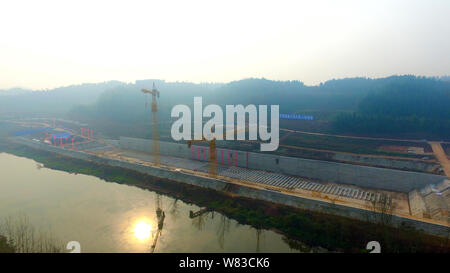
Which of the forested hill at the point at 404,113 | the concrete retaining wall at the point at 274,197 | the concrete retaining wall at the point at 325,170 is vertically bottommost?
the concrete retaining wall at the point at 274,197

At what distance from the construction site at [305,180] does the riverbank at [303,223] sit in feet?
1.47

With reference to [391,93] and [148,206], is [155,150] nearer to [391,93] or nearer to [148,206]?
[148,206]

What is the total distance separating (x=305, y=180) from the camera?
48.5 feet

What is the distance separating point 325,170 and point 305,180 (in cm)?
127

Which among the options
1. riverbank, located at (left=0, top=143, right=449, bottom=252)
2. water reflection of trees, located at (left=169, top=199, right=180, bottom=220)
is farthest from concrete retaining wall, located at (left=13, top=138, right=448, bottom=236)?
water reflection of trees, located at (left=169, top=199, right=180, bottom=220)

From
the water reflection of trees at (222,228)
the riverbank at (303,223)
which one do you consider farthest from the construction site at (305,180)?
the water reflection of trees at (222,228)

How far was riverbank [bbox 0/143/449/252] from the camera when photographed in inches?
334

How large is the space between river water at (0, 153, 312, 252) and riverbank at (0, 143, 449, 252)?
55 cm

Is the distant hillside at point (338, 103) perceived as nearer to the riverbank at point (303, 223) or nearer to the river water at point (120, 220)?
the river water at point (120, 220)

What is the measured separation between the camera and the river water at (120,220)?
9484mm

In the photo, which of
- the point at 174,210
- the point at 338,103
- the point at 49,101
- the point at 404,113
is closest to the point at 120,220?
the point at 174,210

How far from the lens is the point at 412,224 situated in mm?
9141

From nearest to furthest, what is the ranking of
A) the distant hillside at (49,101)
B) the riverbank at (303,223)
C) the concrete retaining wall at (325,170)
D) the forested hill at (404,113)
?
the riverbank at (303,223) → the concrete retaining wall at (325,170) → the forested hill at (404,113) → the distant hillside at (49,101)

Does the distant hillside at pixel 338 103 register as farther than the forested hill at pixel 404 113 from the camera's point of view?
Yes
